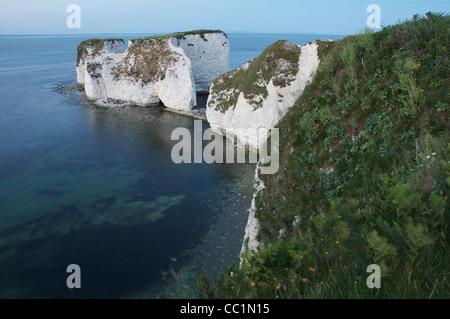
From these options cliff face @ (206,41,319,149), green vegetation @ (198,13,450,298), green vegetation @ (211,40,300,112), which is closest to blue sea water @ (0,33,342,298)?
green vegetation @ (198,13,450,298)

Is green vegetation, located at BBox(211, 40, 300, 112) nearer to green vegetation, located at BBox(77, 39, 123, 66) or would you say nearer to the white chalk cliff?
the white chalk cliff

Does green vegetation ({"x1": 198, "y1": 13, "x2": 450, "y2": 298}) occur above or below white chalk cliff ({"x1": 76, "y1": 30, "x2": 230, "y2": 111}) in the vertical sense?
below

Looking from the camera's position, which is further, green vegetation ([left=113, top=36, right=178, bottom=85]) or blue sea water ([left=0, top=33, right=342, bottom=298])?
green vegetation ([left=113, top=36, right=178, bottom=85])

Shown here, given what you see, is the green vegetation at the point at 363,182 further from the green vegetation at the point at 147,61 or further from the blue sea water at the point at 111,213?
the green vegetation at the point at 147,61

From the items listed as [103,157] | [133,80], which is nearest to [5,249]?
[103,157]

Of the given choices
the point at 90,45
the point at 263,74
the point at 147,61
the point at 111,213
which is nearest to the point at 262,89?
the point at 263,74

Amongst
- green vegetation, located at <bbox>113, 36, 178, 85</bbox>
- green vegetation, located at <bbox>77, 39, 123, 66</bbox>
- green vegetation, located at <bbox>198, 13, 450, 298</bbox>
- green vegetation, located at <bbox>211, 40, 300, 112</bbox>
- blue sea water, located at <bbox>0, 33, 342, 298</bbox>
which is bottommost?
blue sea water, located at <bbox>0, 33, 342, 298</bbox>

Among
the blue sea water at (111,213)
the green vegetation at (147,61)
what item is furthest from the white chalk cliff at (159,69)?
the blue sea water at (111,213)
